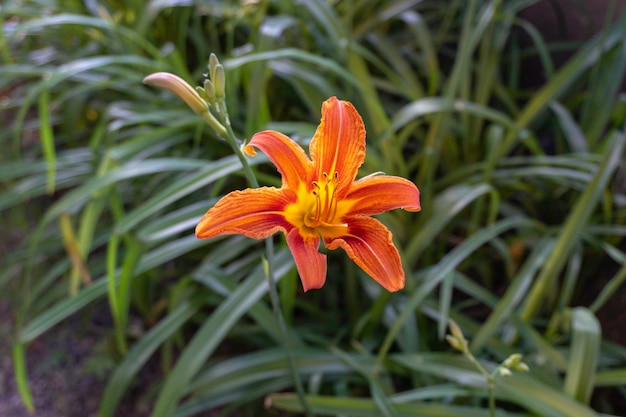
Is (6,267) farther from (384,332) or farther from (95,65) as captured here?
(384,332)

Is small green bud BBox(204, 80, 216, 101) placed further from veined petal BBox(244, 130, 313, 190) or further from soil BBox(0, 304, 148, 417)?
soil BBox(0, 304, 148, 417)

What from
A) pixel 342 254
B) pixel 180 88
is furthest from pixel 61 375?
pixel 180 88

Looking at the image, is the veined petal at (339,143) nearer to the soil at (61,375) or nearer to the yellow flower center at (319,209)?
the yellow flower center at (319,209)

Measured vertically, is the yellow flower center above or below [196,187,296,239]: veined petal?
below

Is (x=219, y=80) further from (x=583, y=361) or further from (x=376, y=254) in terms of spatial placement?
(x=583, y=361)

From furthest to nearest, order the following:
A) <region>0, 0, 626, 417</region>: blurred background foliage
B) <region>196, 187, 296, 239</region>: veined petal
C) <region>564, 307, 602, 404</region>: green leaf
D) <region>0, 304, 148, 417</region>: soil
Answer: <region>0, 304, 148, 417</region>: soil < <region>0, 0, 626, 417</region>: blurred background foliage < <region>564, 307, 602, 404</region>: green leaf < <region>196, 187, 296, 239</region>: veined petal

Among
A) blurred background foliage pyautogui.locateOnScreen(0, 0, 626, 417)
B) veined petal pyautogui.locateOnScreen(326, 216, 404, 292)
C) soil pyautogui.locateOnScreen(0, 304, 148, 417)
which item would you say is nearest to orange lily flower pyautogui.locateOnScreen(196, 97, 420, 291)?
veined petal pyautogui.locateOnScreen(326, 216, 404, 292)

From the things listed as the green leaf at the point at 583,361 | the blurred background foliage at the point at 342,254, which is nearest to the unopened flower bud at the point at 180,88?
the blurred background foliage at the point at 342,254
